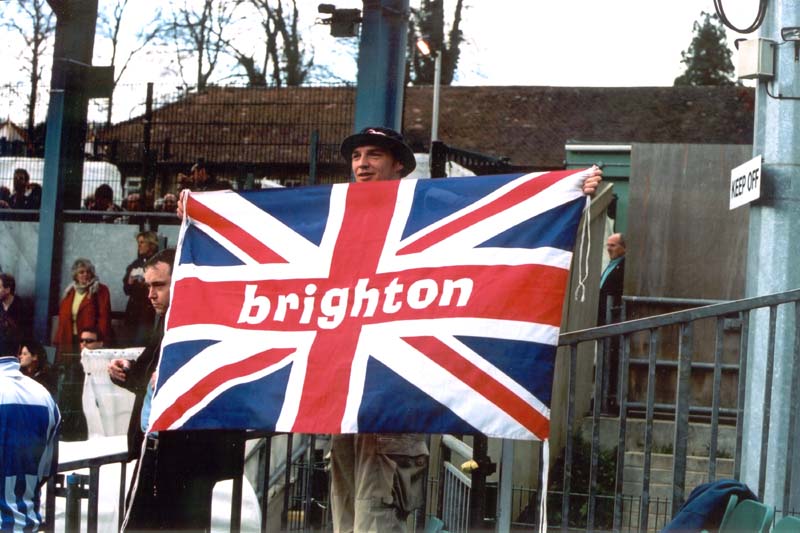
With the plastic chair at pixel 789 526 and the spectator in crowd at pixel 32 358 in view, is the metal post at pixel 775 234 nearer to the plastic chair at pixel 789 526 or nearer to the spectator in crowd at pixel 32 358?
the plastic chair at pixel 789 526

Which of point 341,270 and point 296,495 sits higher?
point 341,270

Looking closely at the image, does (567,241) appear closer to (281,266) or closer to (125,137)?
(281,266)

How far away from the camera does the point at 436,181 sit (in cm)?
497

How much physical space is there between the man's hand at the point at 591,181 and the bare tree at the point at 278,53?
15.4 meters

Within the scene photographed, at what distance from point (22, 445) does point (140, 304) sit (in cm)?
672

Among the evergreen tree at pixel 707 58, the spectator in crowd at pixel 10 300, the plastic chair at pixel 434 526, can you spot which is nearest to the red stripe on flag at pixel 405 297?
the plastic chair at pixel 434 526

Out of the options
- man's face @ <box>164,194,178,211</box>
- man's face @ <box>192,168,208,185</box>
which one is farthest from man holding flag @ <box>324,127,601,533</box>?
man's face @ <box>164,194,178,211</box>

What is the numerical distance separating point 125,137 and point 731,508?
43.5 ft

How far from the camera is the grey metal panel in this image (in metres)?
→ 10.8

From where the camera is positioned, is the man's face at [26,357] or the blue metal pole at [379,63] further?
the blue metal pole at [379,63]

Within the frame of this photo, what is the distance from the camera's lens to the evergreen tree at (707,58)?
50.6 meters

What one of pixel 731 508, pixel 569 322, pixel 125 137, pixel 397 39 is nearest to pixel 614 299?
pixel 569 322

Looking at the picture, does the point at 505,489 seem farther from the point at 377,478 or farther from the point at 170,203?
the point at 170,203

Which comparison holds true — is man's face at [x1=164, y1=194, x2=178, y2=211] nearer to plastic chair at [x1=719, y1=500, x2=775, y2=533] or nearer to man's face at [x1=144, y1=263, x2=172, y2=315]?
man's face at [x1=144, y1=263, x2=172, y2=315]
